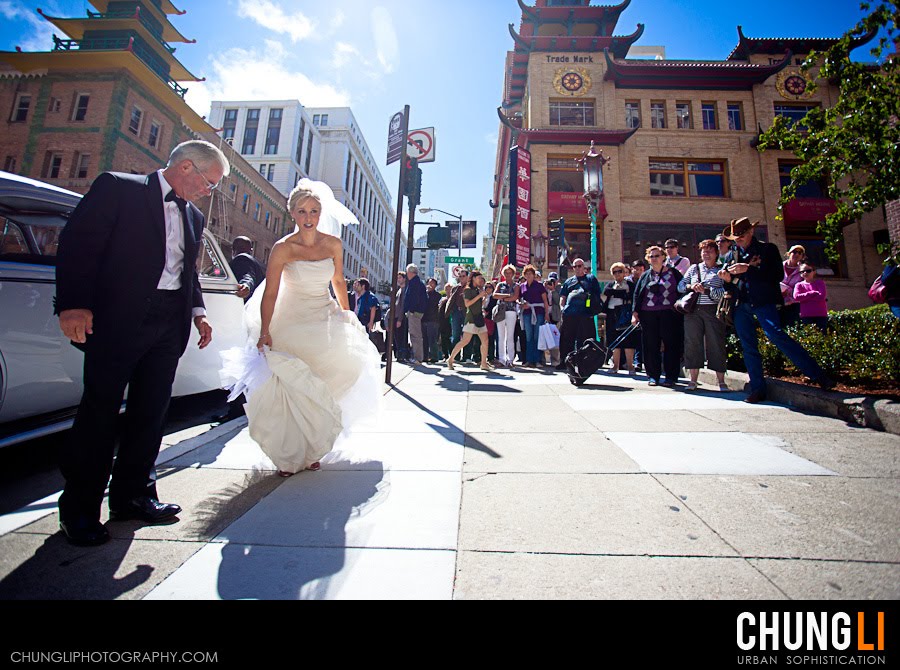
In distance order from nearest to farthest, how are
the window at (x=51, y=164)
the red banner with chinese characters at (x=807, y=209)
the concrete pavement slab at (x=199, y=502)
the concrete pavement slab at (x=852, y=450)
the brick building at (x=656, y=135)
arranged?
the concrete pavement slab at (x=199, y=502), the concrete pavement slab at (x=852, y=450), the red banner with chinese characters at (x=807, y=209), the brick building at (x=656, y=135), the window at (x=51, y=164)

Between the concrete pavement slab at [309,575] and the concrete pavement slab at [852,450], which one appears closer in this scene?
the concrete pavement slab at [309,575]

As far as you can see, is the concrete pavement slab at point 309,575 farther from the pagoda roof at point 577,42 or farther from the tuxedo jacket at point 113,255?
the pagoda roof at point 577,42

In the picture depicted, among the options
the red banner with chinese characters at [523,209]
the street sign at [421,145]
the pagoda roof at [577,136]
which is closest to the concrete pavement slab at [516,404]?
the street sign at [421,145]

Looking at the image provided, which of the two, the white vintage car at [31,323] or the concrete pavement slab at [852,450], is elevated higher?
the white vintage car at [31,323]

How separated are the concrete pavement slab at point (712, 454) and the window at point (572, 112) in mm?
21538

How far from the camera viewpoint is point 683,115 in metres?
20.7

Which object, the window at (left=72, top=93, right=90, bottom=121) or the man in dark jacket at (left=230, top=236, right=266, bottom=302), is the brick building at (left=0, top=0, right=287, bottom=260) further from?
the man in dark jacket at (left=230, top=236, right=266, bottom=302)

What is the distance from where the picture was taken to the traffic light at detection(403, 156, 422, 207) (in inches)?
257

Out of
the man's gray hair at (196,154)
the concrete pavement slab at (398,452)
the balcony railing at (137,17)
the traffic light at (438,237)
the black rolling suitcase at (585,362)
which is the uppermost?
the balcony railing at (137,17)

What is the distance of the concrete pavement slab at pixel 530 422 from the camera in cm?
331

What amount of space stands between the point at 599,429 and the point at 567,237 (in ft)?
64.2

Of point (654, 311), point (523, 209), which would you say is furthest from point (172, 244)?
point (523, 209)

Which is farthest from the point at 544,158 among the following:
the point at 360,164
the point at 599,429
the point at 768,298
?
the point at 360,164
